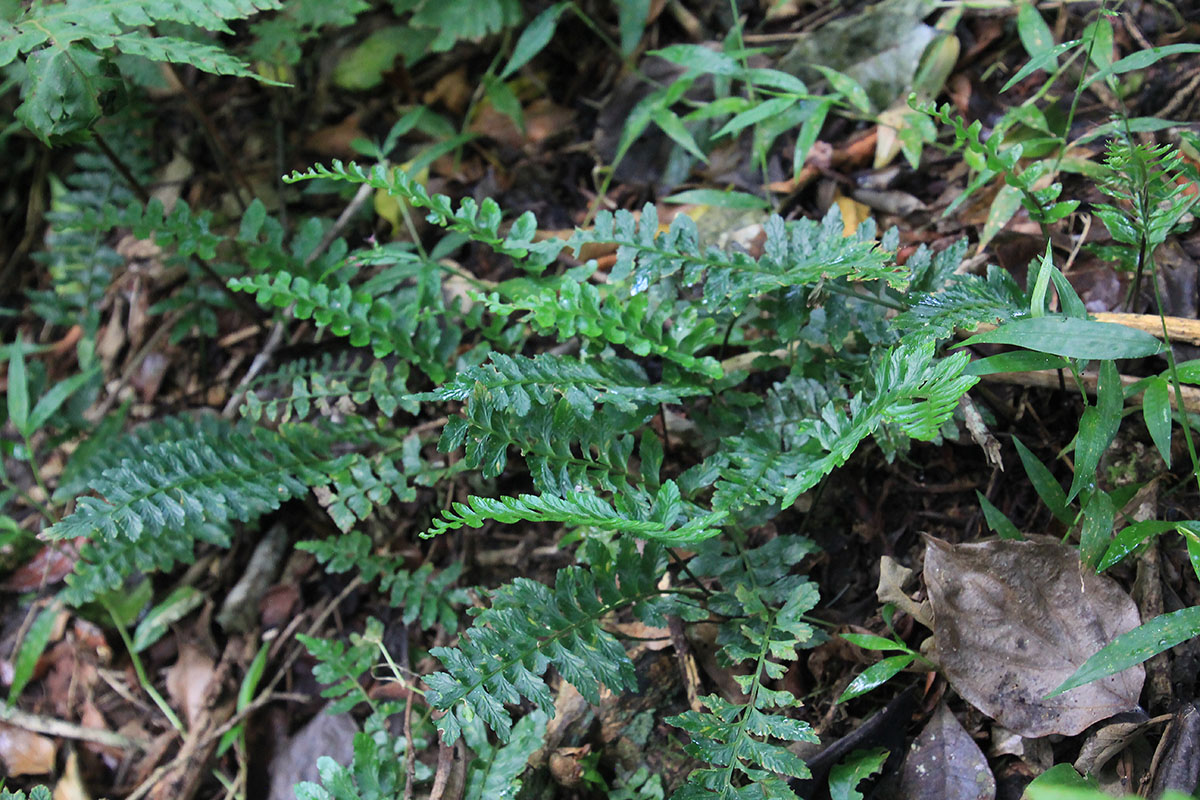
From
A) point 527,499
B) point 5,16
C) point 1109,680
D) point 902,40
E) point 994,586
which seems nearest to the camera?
point 527,499

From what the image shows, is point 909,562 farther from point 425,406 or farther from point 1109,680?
point 425,406

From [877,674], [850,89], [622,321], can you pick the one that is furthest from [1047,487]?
[850,89]

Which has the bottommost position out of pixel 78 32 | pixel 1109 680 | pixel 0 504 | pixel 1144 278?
pixel 0 504

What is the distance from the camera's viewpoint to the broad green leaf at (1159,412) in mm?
1668

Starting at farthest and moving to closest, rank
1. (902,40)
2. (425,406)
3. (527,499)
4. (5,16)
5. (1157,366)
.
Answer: (902,40) < (425,406) < (5,16) < (1157,366) < (527,499)

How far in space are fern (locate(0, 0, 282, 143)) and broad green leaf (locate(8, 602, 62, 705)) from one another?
5.79 feet

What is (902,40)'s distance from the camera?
2.88 m

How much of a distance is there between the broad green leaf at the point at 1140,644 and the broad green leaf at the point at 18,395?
128 inches

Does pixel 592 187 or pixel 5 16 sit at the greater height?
pixel 5 16

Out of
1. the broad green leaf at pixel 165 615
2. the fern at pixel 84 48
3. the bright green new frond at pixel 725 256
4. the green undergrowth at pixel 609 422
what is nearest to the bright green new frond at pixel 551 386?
the green undergrowth at pixel 609 422

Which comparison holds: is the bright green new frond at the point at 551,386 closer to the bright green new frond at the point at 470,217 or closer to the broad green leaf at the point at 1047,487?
the bright green new frond at the point at 470,217

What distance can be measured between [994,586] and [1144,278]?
1.01m

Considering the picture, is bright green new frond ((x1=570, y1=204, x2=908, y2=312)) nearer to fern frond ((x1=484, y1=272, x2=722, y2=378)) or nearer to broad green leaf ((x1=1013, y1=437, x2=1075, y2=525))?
fern frond ((x1=484, y1=272, x2=722, y2=378))

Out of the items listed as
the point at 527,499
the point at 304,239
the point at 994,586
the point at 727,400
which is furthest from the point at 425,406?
the point at 994,586
